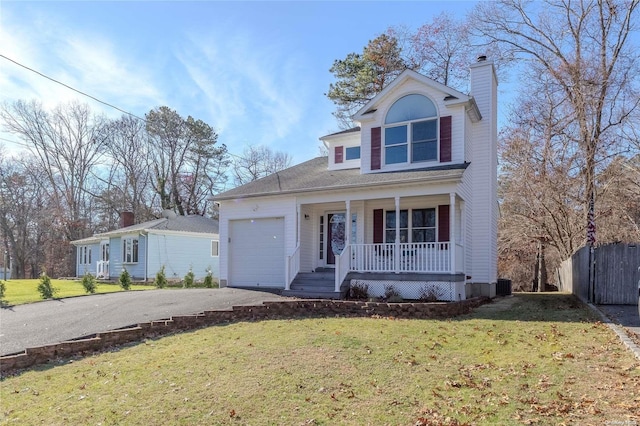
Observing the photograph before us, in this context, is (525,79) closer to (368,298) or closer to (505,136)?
(505,136)

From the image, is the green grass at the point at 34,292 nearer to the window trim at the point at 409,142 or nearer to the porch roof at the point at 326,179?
the porch roof at the point at 326,179

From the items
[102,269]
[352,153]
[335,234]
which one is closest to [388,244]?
[335,234]

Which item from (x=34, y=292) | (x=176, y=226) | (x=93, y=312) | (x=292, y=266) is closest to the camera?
(x=93, y=312)

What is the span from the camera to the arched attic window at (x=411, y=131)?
13.7 meters

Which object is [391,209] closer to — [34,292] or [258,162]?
[34,292]

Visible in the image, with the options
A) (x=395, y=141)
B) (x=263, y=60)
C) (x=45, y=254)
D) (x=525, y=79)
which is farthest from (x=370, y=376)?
(x=45, y=254)

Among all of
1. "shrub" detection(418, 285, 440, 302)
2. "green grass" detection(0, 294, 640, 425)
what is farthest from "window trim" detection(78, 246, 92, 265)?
"shrub" detection(418, 285, 440, 302)

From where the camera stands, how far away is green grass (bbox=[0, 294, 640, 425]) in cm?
473

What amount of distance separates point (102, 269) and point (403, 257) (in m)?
23.0

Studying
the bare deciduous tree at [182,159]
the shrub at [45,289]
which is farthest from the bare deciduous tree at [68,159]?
the shrub at [45,289]

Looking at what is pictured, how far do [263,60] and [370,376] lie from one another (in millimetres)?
13265

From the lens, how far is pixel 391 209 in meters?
14.3

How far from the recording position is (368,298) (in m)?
12.2

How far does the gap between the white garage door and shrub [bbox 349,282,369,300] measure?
323 centimetres
